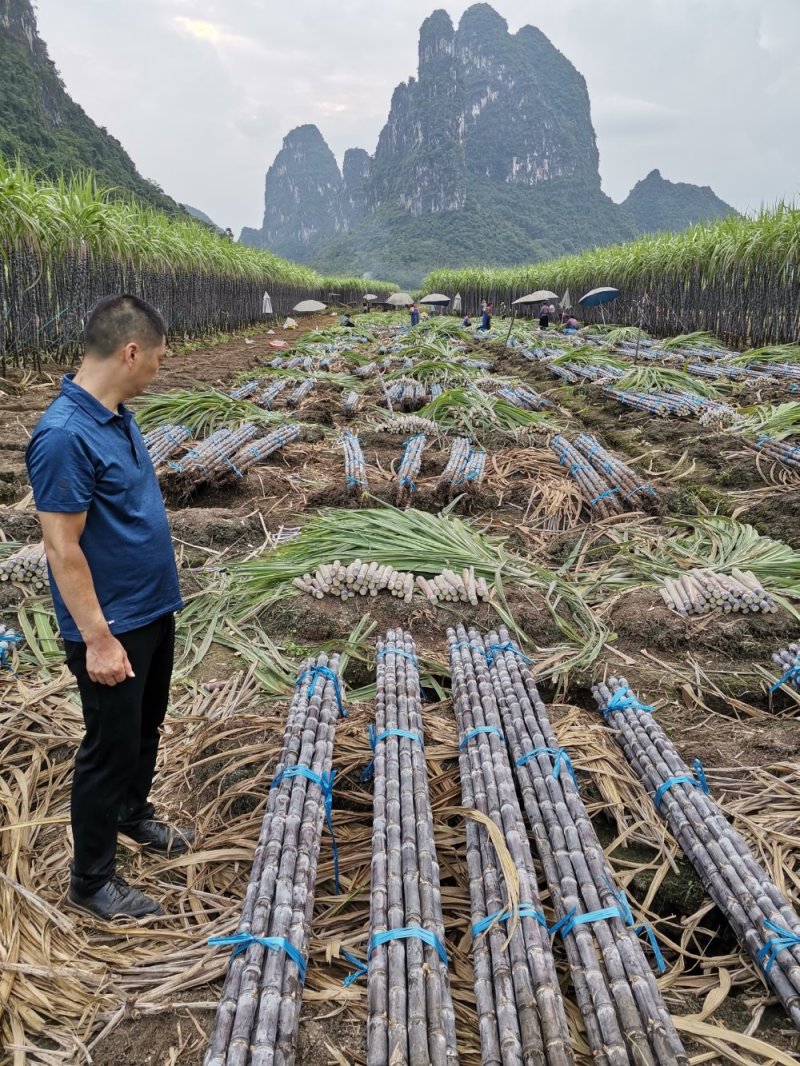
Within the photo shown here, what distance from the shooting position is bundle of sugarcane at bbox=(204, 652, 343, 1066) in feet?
4.50

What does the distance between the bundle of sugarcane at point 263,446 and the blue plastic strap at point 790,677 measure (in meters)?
4.15

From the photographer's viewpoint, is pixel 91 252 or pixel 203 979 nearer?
pixel 203 979

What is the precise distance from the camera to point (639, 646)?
3352 millimetres

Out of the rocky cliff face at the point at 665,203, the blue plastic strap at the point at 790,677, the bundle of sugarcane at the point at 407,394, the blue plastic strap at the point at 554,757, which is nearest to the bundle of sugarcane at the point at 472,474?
the blue plastic strap at the point at 790,677

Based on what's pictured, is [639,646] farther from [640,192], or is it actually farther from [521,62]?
[521,62]

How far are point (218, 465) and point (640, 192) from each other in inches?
5354

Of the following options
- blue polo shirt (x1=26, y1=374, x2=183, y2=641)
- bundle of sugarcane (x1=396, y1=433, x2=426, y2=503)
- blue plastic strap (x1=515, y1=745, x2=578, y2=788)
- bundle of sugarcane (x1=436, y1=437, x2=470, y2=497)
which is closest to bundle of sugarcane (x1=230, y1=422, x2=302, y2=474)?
bundle of sugarcane (x1=396, y1=433, x2=426, y2=503)

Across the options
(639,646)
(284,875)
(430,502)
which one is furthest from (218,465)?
(284,875)

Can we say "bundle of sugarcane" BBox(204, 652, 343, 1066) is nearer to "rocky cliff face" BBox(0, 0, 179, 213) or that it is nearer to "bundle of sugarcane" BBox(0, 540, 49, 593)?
"bundle of sugarcane" BBox(0, 540, 49, 593)

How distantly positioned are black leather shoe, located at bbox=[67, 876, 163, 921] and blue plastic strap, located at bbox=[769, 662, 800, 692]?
8.74ft

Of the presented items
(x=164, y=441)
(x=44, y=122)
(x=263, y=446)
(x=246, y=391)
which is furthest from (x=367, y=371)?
(x=44, y=122)

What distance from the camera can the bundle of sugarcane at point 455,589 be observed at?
3.55 meters

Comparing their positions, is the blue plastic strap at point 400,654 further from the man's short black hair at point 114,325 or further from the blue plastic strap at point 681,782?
the man's short black hair at point 114,325

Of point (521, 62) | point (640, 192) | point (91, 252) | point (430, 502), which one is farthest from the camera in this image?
point (521, 62)
